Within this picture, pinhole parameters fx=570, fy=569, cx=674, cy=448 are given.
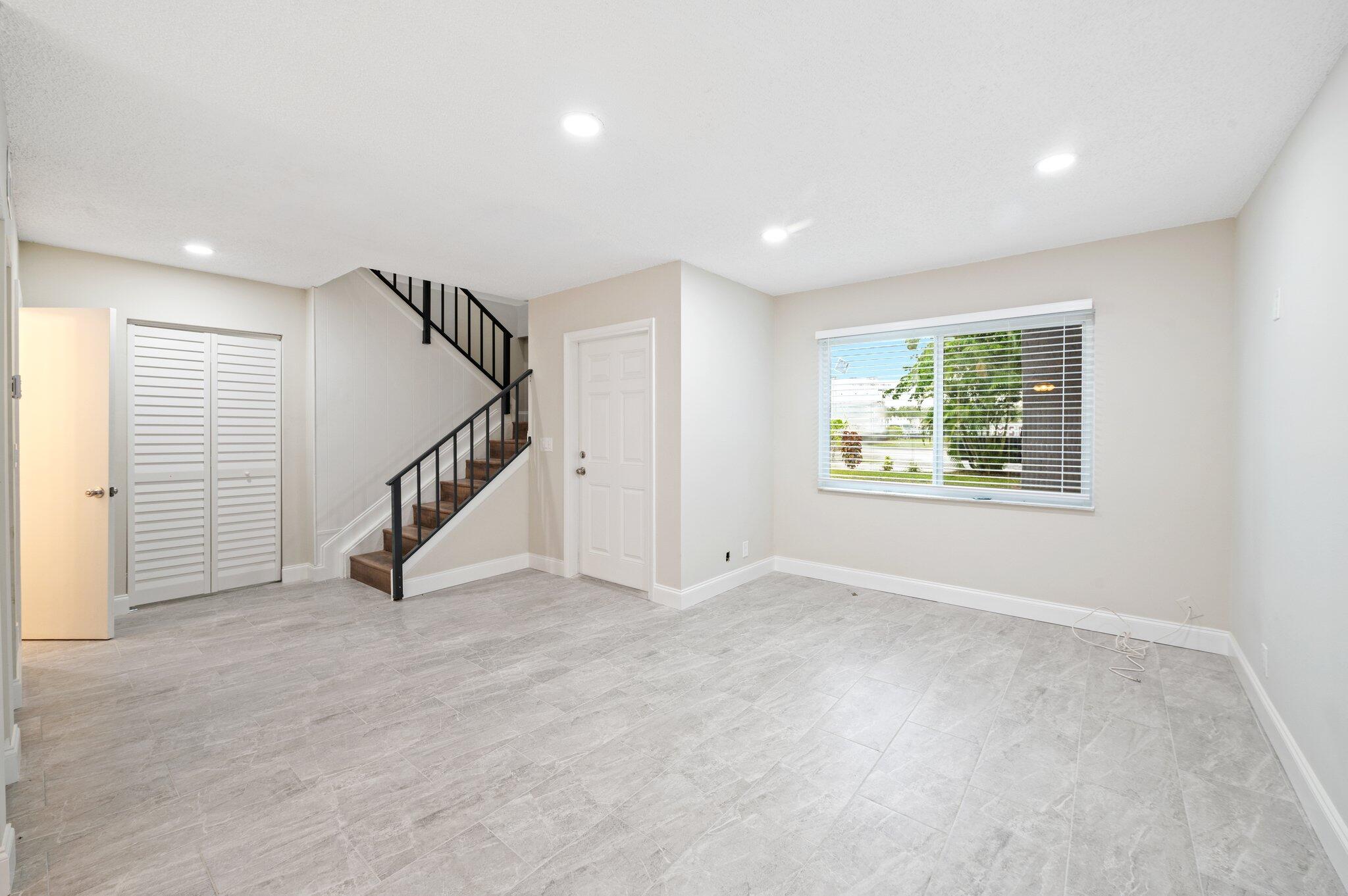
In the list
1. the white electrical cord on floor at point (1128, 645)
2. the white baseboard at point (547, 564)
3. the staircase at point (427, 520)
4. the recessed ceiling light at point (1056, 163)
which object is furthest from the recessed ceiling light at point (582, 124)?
the white electrical cord on floor at point (1128, 645)

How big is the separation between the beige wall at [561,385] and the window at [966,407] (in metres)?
1.50

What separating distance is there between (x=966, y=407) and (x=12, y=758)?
537 cm

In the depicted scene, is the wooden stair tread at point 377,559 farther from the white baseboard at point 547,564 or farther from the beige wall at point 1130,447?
the beige wall at point 1130,447

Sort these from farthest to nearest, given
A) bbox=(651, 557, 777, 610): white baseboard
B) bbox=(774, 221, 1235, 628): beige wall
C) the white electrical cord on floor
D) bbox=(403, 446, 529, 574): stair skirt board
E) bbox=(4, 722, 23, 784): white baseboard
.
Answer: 1. bbox=(403, 446, 529, 574): stair skirt board
2. bbox=(651, 557, 777, 610): white baseboard
3. bbox=(774, 221, 1235, 628): beige wall
4. the white electrical cord on floor
5. bbox=(4, 722, 23, 784): white baseboard

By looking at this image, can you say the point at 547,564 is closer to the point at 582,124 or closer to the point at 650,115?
the point at 582,124

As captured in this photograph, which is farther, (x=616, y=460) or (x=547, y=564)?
(x=547, y=564)

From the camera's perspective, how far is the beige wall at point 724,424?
4332mm

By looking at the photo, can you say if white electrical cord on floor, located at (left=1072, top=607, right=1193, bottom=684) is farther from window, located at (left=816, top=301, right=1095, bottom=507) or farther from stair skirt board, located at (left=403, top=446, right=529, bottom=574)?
stair skirt board, located at (left=403, top=446, right=529, bottom=574)

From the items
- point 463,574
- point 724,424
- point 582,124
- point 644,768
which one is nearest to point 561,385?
point 724,424

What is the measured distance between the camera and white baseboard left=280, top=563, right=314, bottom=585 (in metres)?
4.99

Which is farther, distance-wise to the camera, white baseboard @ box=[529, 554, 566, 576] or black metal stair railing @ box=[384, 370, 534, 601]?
white baseboard @ box=[529, 554, 566, 576]

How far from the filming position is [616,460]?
479 cm

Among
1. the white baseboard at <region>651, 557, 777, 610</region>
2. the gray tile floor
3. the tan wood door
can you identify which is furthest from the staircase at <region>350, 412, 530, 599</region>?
the white baseboard at <region>651, 557, 777, 610</region>

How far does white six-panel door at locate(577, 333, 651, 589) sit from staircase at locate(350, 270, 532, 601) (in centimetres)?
80
